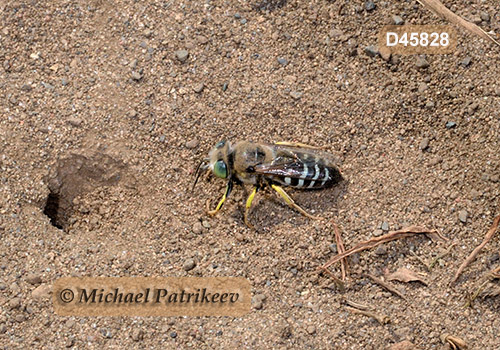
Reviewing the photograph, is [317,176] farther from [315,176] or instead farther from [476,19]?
[476,19]

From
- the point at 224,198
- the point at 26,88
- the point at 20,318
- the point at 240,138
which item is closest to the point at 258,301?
the point at 224,198

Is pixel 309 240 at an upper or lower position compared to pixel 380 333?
upper

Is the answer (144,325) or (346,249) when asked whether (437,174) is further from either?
(144,325)

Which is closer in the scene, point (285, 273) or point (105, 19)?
point (285, 273)

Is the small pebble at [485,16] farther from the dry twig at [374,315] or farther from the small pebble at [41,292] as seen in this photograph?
the small pebble at [41,292]

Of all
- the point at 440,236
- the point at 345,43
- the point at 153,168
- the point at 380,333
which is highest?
the point at 345,43

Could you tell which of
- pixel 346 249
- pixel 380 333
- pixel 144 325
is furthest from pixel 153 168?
pixel 380 333

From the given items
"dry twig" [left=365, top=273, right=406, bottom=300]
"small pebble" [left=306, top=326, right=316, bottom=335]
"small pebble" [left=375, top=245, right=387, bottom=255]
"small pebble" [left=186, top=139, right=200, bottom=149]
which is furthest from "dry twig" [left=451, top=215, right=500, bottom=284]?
"small pebble" [left=186, top=139, right=200, bottom=149]
